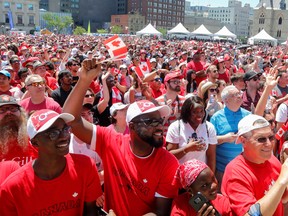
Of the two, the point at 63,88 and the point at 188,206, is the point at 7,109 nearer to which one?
the point at 188,206

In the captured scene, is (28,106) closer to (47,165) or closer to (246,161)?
(47,165)

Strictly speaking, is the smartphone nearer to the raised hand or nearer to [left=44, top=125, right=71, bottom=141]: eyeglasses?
[left=44, top=125, right=71, bottom=141]: eyeglasses

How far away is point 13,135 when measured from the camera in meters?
3.19

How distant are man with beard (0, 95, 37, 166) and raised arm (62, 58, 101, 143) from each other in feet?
2.05

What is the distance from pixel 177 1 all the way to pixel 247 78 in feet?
429

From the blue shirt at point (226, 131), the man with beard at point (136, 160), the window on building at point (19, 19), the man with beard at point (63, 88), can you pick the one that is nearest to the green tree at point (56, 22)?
the window on building at point (19, 19)

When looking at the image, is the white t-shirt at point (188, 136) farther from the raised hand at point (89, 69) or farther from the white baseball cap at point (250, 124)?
the raised hand at point (89, 69)

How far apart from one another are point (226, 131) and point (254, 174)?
1.65 m

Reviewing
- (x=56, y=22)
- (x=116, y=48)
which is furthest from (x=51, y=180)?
(x=56, y=22)

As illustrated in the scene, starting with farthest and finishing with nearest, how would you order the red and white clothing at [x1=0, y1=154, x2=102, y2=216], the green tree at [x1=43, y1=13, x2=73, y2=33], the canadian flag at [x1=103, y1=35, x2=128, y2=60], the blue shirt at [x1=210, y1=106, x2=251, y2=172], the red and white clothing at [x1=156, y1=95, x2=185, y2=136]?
the green tree at [x1=43, y1=13, x2=73, y2=33] < the red and white clothing at [x1=156, y1=95, x2=185, y2=136] < the blue shirt at [x1=210, y1=106, x2=251, y2=172] < the canadian flag at [x1=103, y1=35, x2=128, y2=60] < the red and white clothing at [x1=0, y1=154, x2=102, y2=216]

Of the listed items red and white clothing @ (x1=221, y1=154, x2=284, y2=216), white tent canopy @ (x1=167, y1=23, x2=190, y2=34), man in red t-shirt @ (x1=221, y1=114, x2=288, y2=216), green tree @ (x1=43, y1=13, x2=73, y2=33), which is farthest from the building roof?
red and white clothing @ (x1=221, y1=154, x2=284, y2=216)

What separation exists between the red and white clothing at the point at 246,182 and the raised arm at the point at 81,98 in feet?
3.86

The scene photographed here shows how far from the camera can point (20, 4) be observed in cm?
9606

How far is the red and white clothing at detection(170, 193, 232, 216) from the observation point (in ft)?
7.59
